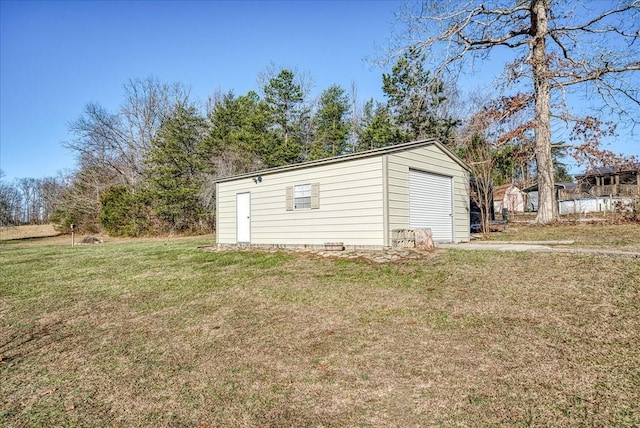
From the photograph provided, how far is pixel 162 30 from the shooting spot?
1233 cm

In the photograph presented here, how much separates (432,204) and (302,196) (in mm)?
3674

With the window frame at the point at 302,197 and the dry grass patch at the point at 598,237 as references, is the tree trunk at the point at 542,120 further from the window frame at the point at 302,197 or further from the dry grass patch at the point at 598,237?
the window frame at the point at 302,197

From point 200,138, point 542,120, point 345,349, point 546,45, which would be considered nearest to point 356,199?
point 345,349

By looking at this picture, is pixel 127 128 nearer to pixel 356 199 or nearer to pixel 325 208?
pixel 325 208

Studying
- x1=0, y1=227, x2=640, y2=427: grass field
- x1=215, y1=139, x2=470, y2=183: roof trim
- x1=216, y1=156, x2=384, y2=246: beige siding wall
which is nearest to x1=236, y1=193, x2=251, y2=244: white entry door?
x1=216, y1=156, x2=384, y2=246: beige siding wall

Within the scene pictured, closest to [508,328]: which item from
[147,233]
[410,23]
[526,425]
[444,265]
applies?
[526,425]

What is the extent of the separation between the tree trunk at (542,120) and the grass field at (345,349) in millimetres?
8686

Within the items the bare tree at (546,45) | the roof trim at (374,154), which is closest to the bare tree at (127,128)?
the roof trim at (374,154)

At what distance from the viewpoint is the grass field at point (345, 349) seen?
8.48 ft

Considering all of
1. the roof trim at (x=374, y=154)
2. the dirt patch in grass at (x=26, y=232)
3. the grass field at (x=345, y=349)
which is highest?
the roof trim at (x=374, y=154)

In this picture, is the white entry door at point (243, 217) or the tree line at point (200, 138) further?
the tree line at point (200, 138)

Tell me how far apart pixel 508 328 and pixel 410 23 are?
15015 mm

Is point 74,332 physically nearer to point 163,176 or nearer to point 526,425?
point 526,425

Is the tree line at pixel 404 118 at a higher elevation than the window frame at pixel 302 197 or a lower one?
higher
